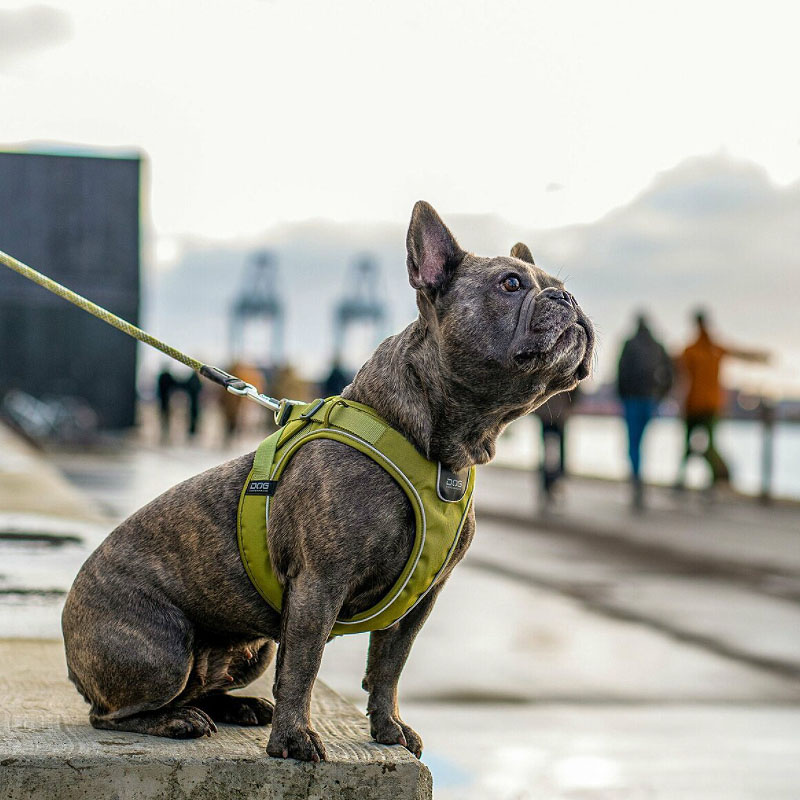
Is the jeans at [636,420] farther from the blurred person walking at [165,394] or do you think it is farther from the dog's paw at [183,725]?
the blurred person walking at [165,394]

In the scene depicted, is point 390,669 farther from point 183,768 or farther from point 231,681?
point 183,768

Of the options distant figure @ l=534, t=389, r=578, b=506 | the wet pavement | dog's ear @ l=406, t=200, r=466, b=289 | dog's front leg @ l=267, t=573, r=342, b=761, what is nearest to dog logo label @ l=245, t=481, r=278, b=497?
dog's front leg @ l=267, t=573, r=342, b=761

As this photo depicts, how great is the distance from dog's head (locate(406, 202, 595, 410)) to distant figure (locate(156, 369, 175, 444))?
2554cm

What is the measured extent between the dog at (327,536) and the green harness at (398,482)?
0.03m

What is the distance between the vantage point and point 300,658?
258cm

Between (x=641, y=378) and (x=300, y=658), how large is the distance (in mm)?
10255

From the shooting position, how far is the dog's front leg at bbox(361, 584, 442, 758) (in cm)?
288

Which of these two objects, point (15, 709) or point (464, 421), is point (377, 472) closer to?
point (464, 421)

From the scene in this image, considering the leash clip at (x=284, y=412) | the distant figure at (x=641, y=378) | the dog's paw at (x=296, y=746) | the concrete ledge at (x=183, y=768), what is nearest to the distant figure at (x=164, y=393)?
the distant figure at (x=641, y=378)

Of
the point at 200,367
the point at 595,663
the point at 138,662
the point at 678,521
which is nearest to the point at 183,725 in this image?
the point at 138,662

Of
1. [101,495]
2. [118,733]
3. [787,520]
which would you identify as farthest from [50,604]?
[787,520]

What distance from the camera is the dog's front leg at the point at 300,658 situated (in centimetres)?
257

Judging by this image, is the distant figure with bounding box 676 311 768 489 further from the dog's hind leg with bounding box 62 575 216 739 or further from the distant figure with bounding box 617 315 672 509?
the dog's hind leg with bounding box 62 575 216 739

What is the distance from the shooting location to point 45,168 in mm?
31391
